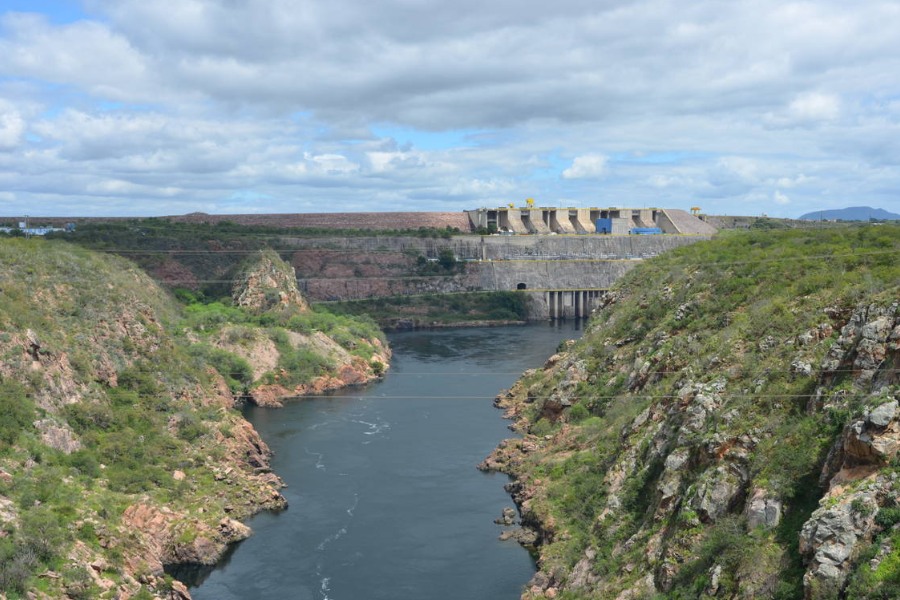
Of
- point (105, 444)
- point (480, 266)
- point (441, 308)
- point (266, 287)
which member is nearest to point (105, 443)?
point (105, 444)

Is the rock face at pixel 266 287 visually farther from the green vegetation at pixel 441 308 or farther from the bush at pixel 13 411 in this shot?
the bush at pixel 13 411

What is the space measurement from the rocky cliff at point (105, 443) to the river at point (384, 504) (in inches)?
75.6

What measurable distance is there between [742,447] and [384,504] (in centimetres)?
1934

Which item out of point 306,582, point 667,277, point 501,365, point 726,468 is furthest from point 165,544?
point 501,365

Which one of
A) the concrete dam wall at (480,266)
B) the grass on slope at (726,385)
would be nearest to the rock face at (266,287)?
the concrete dam wall at (480,266)

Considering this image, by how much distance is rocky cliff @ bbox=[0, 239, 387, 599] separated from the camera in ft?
99.7

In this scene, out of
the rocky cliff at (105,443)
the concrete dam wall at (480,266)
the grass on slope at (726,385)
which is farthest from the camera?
the concrete dam wall at (480,266)

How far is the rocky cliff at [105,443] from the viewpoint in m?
30.4

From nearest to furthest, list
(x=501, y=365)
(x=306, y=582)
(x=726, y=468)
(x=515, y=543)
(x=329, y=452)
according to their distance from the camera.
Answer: (x=726, y=468)
(x=306, y=582)
(x=515, y=543)
(x=329, y=452)
(x=501, y=365)

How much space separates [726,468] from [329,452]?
2756 cm

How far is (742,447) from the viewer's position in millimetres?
26578

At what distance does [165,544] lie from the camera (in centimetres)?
3544

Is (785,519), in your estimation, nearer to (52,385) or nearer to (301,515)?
(301,515)

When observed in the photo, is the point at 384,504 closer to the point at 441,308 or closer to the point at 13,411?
the point at 13,411
